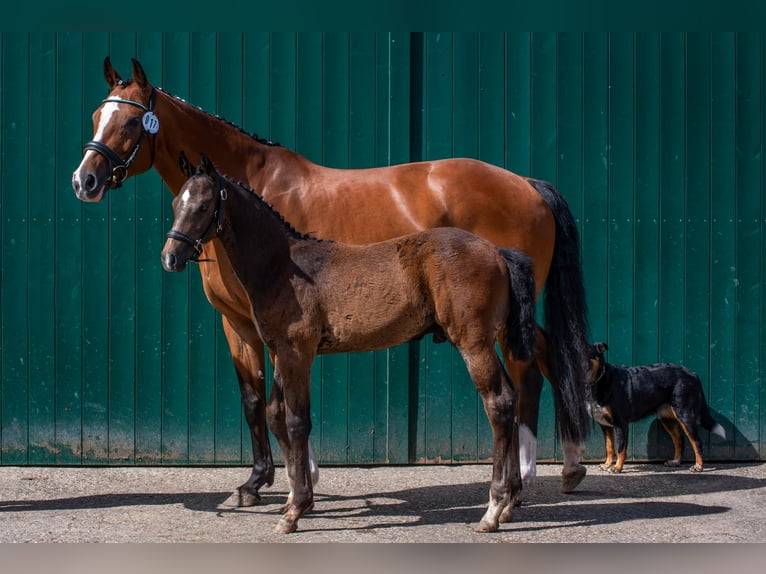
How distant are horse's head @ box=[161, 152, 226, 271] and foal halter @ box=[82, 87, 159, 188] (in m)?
0.67

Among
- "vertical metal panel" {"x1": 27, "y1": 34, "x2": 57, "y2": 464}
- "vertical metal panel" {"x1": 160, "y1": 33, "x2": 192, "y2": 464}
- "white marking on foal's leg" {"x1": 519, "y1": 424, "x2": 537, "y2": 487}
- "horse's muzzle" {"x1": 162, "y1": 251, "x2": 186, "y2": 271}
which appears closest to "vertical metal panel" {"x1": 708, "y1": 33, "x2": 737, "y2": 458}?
"white marking on foal's leg" {"x1": 519, "y1": 424, "x2": 537, "y2": 487}

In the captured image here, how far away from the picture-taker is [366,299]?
572 cm

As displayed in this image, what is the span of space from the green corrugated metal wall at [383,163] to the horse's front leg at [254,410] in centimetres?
142

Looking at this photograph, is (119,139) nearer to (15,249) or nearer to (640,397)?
(15,249)

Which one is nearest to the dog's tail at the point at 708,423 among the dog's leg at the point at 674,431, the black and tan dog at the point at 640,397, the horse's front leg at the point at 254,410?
the black and tan dog at the point at 640,397

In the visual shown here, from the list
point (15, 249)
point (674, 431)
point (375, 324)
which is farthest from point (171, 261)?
point (674, 431)

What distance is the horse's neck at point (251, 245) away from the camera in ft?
18.9

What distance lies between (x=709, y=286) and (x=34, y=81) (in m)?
5.64

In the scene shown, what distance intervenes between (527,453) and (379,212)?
1.86 m

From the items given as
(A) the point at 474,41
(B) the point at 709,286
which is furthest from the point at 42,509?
(B) the point at 709,286

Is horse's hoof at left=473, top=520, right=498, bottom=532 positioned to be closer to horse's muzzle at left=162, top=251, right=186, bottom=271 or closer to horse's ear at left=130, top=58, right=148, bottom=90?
horse's muzzle at left=162, top=251, right=186, bottom=271

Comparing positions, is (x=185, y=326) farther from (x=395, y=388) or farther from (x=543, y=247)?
(x=543, y=247)

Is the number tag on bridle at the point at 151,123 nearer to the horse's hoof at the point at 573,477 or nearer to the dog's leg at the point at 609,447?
the horse's hoof at the point at 573,477

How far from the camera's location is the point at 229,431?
7965 mm
